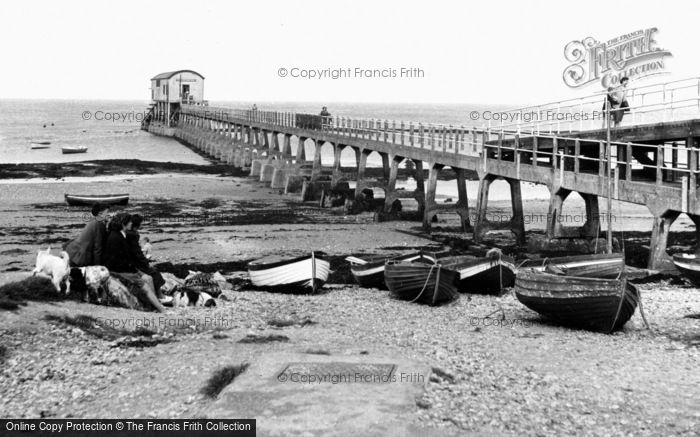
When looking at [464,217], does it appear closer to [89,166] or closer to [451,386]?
[451,386]

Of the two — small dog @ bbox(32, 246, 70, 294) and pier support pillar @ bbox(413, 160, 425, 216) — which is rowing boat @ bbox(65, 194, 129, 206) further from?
small dog @ bbox(32, 246, 70, 294)

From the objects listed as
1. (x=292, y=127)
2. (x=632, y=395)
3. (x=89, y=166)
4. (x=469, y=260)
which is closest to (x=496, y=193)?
A: (x=292, y=127)

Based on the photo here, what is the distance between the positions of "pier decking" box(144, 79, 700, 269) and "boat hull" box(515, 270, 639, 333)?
449cm

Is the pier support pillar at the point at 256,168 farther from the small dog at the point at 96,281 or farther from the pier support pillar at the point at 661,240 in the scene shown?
the small dog at the point at 96,281

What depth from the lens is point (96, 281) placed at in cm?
1398

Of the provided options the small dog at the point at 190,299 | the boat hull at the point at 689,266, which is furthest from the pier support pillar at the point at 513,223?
the small dog at the point at 190,299

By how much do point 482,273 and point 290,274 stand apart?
4.13 m

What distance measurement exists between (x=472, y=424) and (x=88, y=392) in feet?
15.1

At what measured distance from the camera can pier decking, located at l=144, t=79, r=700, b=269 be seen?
763 inches

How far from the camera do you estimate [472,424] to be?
30.6 feet

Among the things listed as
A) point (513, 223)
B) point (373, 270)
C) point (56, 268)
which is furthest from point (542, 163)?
point (56, 268)

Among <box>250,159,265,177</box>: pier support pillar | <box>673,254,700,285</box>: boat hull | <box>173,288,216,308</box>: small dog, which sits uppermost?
<box>250,159,265,177</box>: pier support pillar

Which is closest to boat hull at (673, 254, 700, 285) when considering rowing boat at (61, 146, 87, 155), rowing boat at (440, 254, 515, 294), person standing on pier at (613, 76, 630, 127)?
rowing boat at (440, 254, 515, 294)

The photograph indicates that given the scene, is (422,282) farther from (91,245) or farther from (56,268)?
(56,268)
